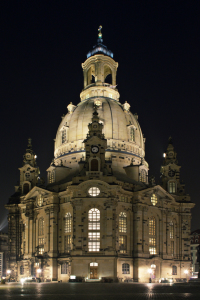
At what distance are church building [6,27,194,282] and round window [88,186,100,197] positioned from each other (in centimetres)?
20

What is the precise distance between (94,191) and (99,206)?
319 cm

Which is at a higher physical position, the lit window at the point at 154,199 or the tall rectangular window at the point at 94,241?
the lit window at the point at 154,199

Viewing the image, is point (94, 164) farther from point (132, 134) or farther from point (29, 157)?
point (29, 157)

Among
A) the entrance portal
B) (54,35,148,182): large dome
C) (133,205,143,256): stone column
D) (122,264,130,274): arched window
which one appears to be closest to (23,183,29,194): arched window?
(54,35,148,182): large dome

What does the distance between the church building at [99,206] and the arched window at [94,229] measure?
20cm

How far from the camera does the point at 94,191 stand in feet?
291

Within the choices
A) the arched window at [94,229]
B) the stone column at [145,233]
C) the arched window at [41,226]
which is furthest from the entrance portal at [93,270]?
the arched window at [41,226]

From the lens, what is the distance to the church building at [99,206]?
87.6m

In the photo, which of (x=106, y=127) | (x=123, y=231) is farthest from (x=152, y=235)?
(x=106, y=127)

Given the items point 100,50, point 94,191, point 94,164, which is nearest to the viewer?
point 94,191

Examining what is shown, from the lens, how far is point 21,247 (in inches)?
4213

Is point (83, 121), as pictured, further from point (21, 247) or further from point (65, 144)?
point (21, 247)

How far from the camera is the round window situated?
88.6 m

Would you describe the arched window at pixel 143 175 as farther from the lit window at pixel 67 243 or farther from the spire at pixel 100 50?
the spire at pixel 100 50
